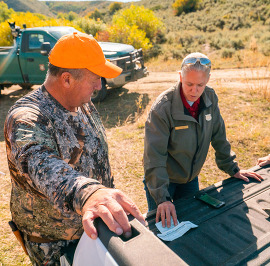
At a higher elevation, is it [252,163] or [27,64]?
[27,64]

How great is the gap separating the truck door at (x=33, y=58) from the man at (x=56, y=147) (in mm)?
6764

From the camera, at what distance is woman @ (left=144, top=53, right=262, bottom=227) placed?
6.94ft

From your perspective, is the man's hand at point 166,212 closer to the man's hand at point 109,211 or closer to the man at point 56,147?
the man at point 56,147

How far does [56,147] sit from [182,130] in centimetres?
110

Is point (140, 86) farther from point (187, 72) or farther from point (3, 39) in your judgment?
point (3, 39)

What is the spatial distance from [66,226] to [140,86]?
8536 millimetres

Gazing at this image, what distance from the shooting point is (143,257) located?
29.4 inches

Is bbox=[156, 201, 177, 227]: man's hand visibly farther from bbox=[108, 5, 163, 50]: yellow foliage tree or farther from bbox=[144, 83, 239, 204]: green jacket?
bbox=[108, 5, 163, 50]: yellow foliage tree

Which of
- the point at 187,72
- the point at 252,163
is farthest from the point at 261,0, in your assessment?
the point at 187,72

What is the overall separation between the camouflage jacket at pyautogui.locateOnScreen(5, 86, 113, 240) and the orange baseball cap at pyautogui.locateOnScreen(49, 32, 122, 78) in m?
0.25

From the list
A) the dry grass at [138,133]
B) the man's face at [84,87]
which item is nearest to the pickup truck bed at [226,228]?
the man's face at [84,87]

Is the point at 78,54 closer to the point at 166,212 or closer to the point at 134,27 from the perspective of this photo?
the point at 166,212

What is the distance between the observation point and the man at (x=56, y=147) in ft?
3.82

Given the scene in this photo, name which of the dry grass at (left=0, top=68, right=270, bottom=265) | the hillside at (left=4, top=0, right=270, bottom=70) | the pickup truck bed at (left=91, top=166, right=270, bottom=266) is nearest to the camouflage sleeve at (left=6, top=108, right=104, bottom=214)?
the pickup truck bed at (left=91, top=166, right=270, bottom=266)
